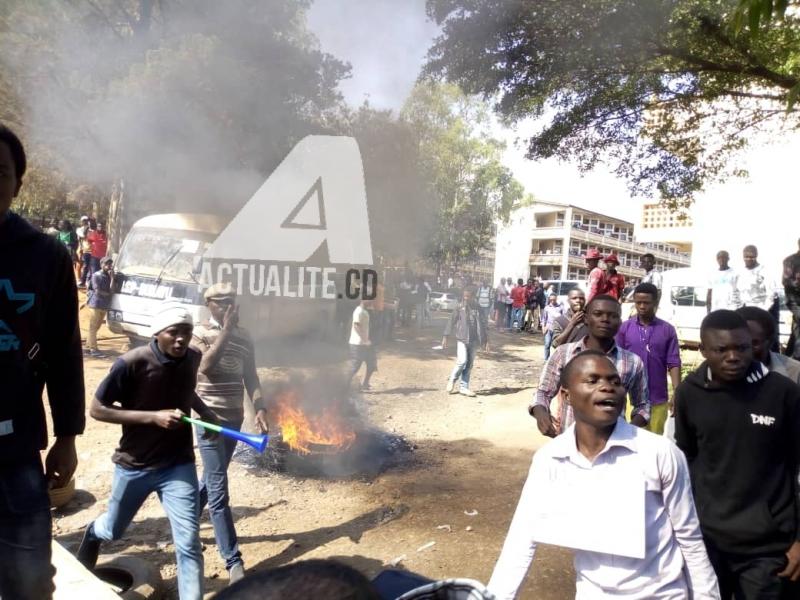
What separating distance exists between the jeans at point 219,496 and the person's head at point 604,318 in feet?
7.26

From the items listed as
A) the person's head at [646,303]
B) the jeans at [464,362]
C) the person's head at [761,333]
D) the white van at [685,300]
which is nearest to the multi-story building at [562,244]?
the white van at [685,300]

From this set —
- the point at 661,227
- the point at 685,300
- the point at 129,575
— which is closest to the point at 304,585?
the point at 129,575

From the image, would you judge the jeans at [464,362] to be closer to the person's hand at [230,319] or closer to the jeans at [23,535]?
the person's hand at [230,319]

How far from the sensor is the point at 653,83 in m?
6.98

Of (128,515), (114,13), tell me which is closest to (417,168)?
(114,13)

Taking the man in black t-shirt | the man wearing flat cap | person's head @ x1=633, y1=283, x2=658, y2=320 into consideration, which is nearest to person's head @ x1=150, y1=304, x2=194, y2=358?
the man in black t-shirt

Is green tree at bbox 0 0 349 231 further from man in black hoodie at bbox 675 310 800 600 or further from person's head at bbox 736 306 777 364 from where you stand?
man in black hoodie at bbox 675 310 800 600

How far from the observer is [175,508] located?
2803 millimetres

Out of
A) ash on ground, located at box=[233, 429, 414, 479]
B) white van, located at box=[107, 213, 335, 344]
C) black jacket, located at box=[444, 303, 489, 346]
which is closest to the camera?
ash on ground, located at box=[233, 429, 414, 479]

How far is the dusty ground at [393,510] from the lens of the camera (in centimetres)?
363

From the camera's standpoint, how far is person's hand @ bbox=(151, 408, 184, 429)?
2.71m

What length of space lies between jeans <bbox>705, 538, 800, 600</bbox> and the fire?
373cm

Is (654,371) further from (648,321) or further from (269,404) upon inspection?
(269,404)

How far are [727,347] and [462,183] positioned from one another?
2598cm
